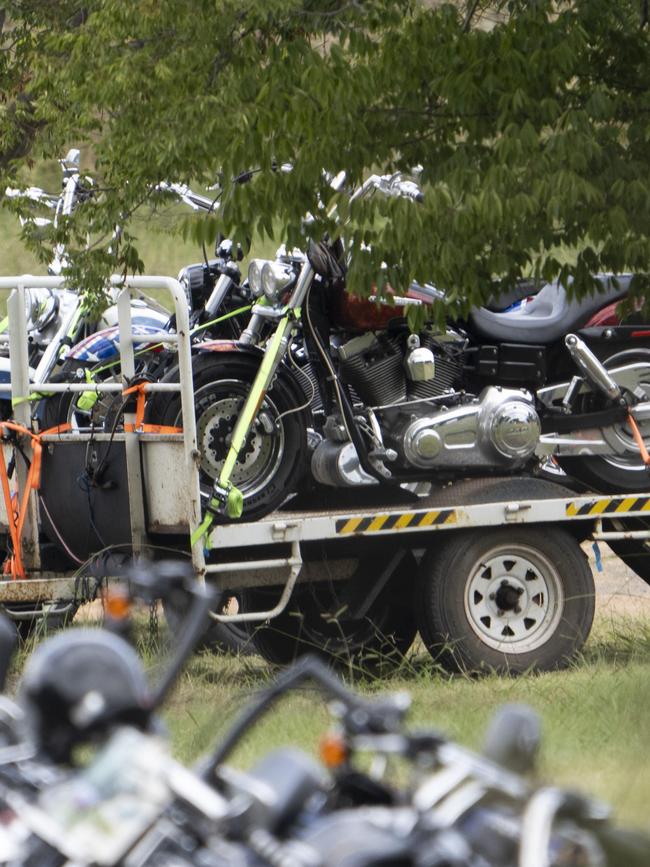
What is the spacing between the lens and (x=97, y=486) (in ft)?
26.7

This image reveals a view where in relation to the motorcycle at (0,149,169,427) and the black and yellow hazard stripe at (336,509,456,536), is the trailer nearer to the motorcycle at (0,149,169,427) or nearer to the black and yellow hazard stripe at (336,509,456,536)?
the black and yellow hazard stripe at (336,509,456,536)

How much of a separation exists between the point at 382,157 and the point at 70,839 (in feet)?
16.7

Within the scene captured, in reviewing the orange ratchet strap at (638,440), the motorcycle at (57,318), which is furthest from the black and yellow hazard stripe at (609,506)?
the motorcycle at (57,318)

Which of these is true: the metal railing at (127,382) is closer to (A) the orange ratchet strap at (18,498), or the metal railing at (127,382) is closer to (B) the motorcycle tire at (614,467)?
(A) the orange ratchet strap at (18,498)

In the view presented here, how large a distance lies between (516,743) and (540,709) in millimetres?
3817

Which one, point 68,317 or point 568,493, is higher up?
point 68,317

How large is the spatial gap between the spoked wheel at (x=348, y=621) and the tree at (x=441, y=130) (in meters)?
1.96

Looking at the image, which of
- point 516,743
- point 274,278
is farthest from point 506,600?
point 516,743

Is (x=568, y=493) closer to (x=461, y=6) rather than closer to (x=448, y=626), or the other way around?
(x=448, y=626)

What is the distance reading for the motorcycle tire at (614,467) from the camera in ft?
29.6

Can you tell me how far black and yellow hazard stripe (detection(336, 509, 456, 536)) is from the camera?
8.20 m

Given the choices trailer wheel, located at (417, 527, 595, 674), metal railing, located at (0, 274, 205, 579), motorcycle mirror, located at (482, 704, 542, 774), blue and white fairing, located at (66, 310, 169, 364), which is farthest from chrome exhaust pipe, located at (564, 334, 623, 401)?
motorcycle mirror, located at (482, 704, 542, 774)

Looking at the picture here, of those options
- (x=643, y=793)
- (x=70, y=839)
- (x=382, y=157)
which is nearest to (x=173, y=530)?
(x=382, y=157)

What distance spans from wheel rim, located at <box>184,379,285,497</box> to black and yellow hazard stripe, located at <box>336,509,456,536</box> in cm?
45
